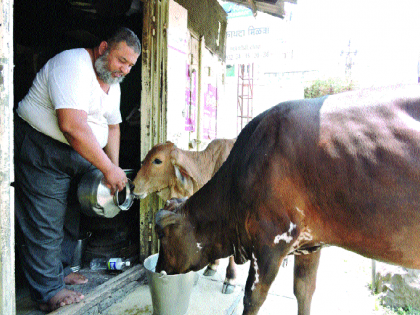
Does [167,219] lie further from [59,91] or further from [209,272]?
[209,272]

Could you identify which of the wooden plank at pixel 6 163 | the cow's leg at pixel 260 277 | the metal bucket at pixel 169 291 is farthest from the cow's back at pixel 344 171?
the wooden plank at pixel 6 163

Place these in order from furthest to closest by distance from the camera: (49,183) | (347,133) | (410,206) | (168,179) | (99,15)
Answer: (99,15) < (168,179) < (49,183) < (347,133) < (410,206)

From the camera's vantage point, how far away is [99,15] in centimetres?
438

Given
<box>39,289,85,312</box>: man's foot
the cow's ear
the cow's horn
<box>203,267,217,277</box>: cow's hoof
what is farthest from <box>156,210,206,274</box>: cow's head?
<box>203,267,217,277</box>: cow's hoof

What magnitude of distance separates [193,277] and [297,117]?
1.75m

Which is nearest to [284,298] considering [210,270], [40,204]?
[210,270]

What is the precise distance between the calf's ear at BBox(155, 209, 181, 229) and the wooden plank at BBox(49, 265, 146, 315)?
43.6 inches

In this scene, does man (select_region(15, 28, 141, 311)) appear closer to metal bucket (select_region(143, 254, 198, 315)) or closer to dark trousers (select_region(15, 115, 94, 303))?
dark trousers (select_region(15, 115, 94, 303))

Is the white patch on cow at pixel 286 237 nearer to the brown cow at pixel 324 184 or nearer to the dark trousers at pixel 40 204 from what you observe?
the brown cow at pixel 324 184

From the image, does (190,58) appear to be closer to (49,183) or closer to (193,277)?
(49,183)

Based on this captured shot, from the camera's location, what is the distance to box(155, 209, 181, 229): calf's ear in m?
2.20

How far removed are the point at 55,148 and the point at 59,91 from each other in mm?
517

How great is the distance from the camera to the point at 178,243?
220 centimetres

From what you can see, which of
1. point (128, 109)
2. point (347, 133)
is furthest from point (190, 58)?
point (347, 133)
